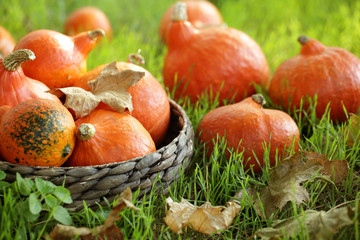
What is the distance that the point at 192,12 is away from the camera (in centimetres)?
354

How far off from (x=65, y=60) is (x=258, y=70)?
3.96ft

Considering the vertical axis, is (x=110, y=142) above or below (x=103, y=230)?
above

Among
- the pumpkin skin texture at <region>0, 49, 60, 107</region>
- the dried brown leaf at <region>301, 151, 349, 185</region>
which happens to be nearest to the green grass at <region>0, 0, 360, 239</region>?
the dried brown leaf at <region>301, 151, 349, 185</region>

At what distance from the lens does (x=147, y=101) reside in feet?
5.87

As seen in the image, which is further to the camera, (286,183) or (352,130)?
(352,130)

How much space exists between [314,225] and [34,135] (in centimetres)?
104

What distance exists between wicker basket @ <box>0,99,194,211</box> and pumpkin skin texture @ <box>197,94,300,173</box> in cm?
32

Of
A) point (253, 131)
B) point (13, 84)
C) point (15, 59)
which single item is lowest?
point (253, 131)

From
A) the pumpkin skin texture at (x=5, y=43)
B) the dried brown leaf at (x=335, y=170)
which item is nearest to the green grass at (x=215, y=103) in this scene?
the dried brown leaf at (x=335, y=170)

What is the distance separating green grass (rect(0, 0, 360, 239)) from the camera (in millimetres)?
1440

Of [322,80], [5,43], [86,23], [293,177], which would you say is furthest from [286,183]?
[86,23]

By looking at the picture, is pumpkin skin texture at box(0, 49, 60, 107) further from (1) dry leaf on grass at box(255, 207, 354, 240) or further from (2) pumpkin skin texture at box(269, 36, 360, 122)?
(2) pumpkin skin texture at box(269, 36, 360, 122)

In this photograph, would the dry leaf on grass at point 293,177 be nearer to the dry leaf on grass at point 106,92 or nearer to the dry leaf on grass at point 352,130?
the dry leaf on grass at point 352,130

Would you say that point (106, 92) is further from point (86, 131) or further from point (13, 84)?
point (13, 84)
